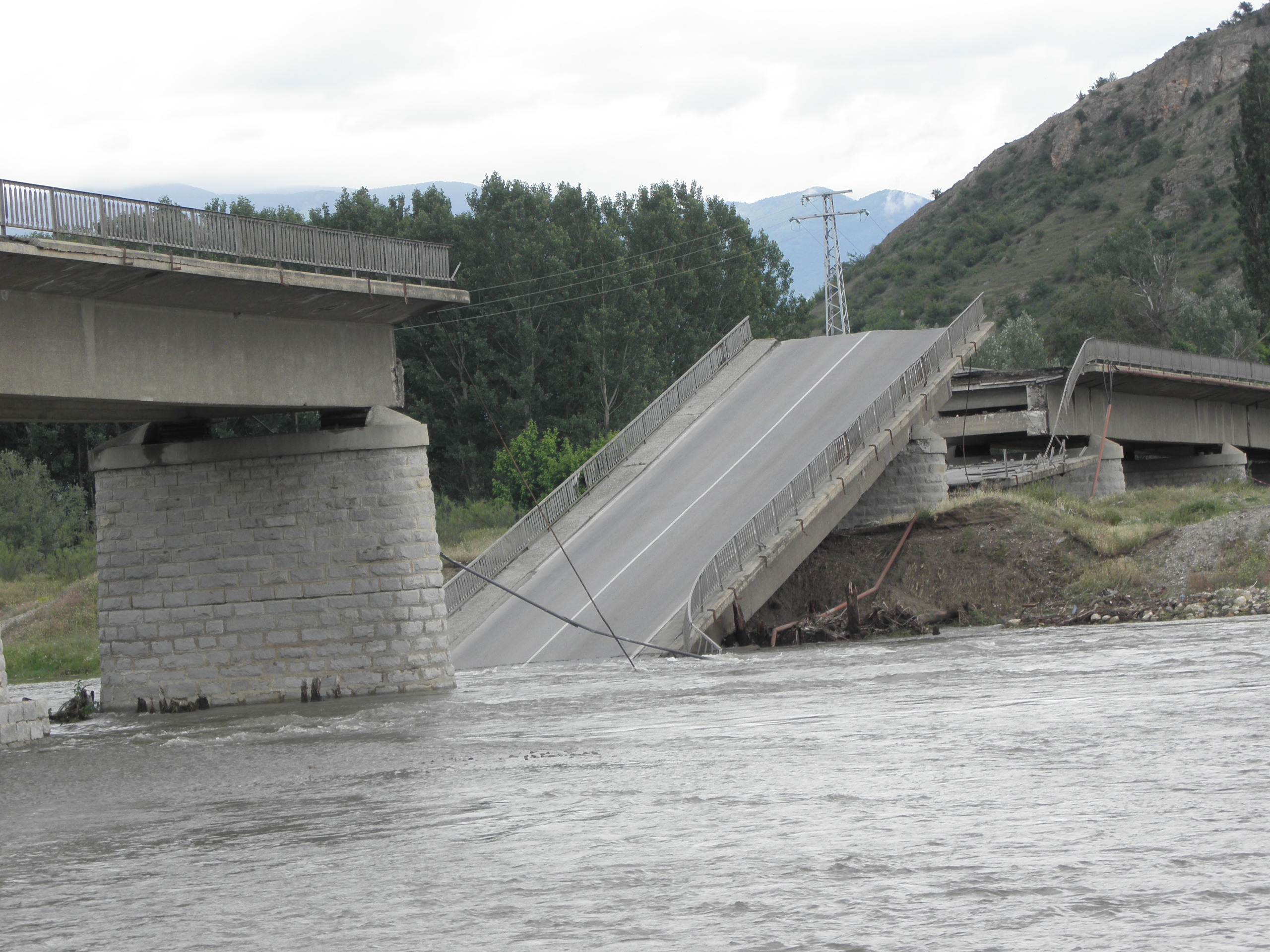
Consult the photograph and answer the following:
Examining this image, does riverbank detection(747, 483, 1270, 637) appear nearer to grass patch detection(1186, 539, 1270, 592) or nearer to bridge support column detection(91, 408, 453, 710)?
grass patch detection(1186, 539, 1270, 592)

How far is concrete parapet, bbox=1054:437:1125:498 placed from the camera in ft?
156

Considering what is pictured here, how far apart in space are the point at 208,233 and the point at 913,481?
21951 millimetres

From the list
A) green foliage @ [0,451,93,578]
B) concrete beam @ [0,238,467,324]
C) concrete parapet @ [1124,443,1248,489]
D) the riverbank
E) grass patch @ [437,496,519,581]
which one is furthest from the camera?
green foliage @ [0,451,93,578]

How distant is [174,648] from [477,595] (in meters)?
10.3

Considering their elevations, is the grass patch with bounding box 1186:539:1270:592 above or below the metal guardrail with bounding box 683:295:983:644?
below

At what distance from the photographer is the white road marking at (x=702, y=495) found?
31234mm

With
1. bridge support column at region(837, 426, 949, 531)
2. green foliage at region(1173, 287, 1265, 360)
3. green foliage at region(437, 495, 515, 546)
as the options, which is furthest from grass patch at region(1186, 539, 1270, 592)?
green foliage at region(1173, 287, 1265, 360)

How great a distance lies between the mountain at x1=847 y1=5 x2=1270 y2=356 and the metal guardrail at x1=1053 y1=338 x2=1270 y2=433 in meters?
44.6

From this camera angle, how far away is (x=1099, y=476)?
157ft

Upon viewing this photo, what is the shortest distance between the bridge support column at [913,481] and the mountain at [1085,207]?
6442 centimetres

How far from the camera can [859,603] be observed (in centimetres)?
3478

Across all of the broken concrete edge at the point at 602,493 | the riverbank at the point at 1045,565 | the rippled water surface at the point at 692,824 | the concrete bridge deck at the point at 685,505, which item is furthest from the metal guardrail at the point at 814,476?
the rippled water surface at the point at 692,824

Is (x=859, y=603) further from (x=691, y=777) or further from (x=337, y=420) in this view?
(x=691, y=777)

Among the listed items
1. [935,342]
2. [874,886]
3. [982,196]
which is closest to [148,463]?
[874,886]
